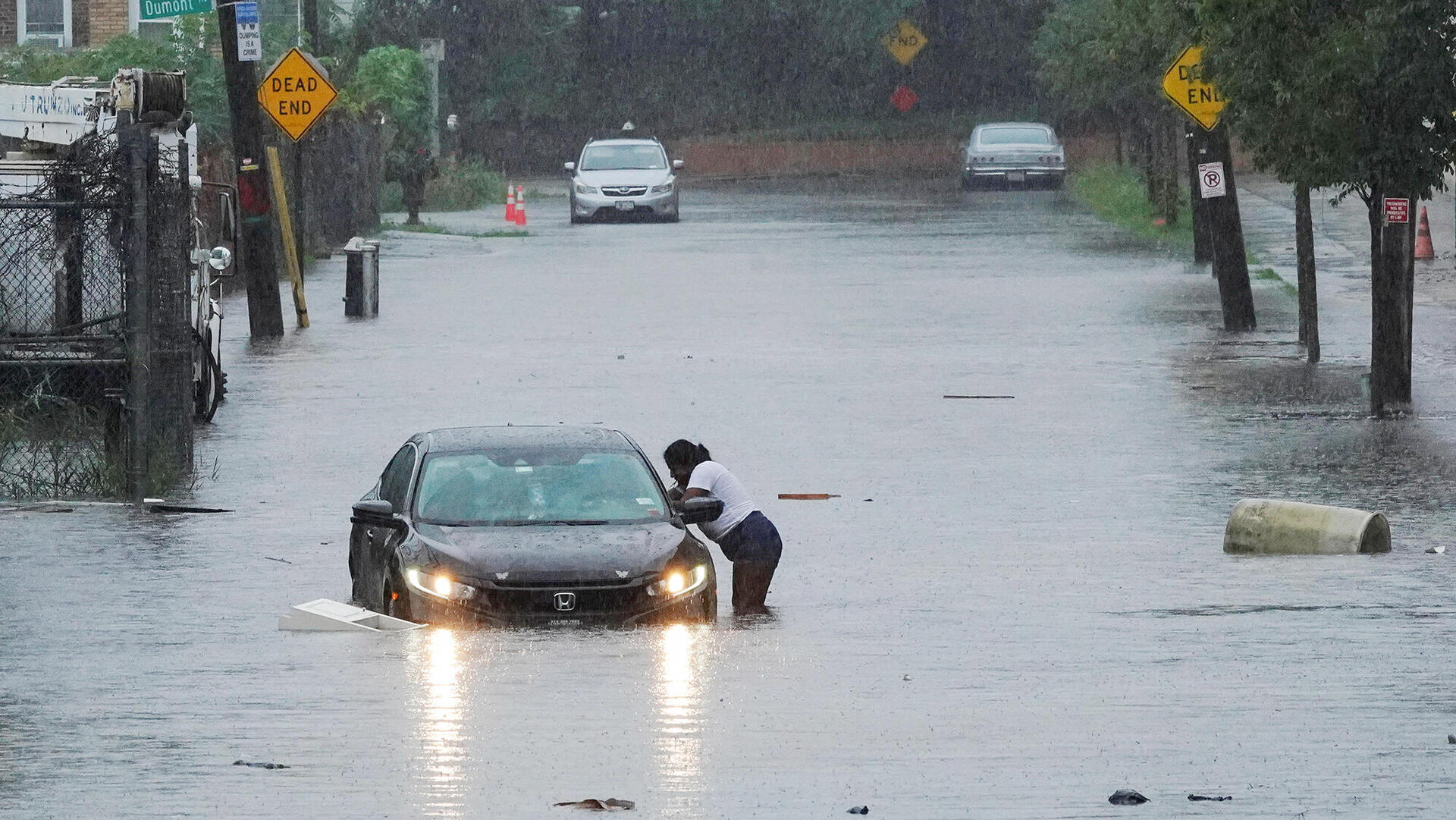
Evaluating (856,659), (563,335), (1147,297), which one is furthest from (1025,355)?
(856,659)

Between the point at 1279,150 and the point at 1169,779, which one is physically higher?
the point at 1279,150

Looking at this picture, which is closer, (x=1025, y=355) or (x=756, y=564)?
(x=756, y=564)

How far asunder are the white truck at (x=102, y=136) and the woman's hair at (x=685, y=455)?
6.31m

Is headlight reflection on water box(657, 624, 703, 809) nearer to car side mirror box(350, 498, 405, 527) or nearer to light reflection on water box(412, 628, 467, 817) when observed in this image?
light reflection on water box(412, 628, 467, 817)

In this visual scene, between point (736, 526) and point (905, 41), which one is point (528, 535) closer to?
point (736, 526)

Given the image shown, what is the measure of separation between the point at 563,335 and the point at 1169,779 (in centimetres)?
1992

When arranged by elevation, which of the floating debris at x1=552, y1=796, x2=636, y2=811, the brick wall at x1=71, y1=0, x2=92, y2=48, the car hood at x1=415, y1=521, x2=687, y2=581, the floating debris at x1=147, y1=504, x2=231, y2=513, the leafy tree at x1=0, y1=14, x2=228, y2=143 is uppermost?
the brick wall at x1=71, y1=0, x2=92, y2=48

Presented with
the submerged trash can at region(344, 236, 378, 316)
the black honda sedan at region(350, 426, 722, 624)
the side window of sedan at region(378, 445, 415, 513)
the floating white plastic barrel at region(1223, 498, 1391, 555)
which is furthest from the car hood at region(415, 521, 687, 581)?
the submerged trash can at region(344, 236, 378, 316)

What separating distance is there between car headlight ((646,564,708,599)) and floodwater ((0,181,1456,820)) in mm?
177

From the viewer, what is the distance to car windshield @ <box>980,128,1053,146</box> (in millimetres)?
63156

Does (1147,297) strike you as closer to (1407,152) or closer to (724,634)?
(1407,152)

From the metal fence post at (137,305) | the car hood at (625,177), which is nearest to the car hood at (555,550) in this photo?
the metal fence post at (137,305)

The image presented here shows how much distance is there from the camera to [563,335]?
92.5 feet

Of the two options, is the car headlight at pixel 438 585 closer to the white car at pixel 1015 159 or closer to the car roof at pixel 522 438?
the car roof at pixel 522 438
